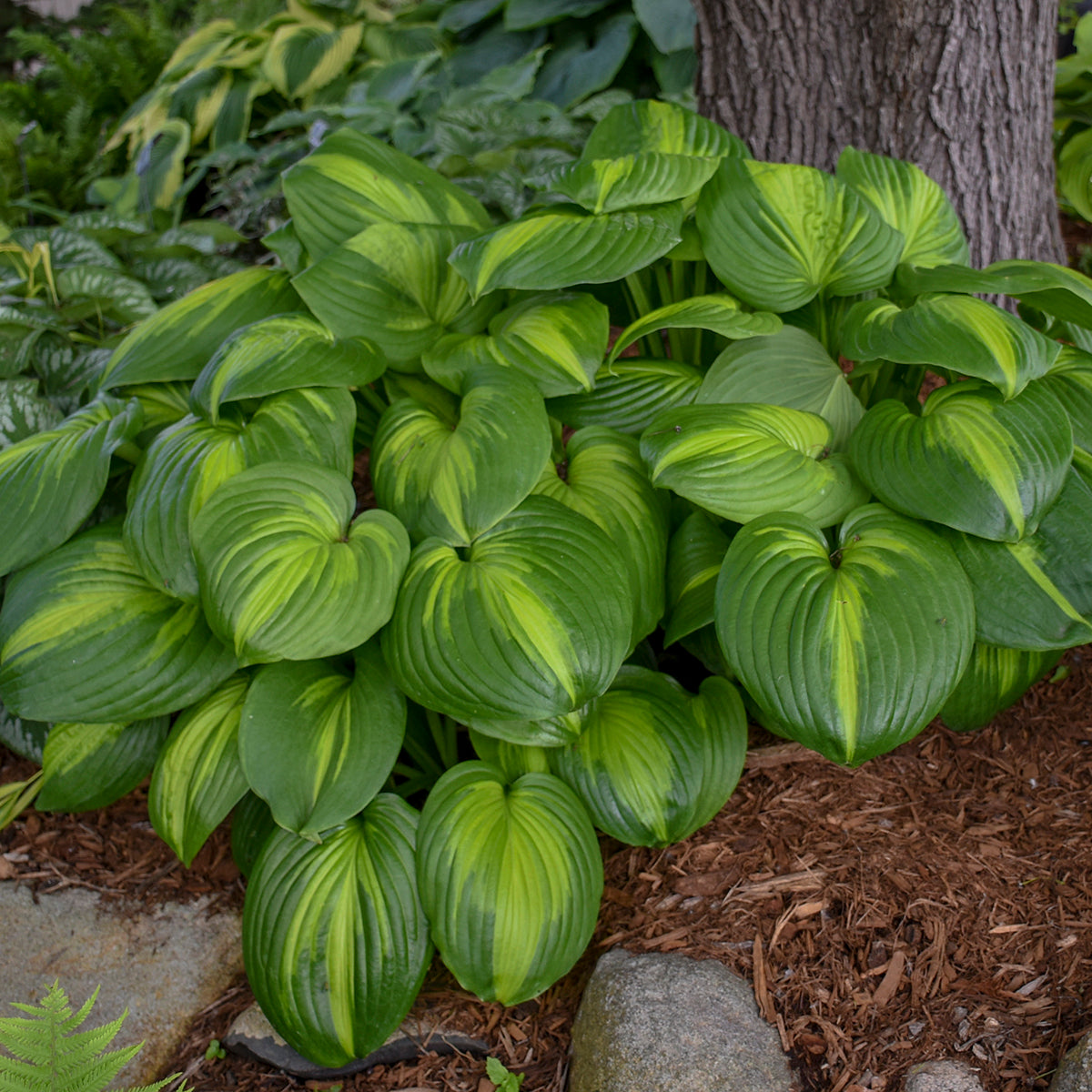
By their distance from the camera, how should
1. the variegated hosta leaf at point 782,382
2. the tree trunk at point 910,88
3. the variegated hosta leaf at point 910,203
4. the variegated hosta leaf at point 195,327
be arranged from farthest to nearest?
1. the tree trunk at point 910,88
2. the variegated hosta leaf at point 910,203
3. the variegated hosta leaf at point 195,327
4. the variegated hosta leaf at point 782,382

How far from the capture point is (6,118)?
5605 mm

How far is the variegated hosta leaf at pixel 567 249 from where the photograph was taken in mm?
1824

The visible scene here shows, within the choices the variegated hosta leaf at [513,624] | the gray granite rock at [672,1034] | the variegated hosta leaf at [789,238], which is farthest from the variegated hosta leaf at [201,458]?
the gray granite rock at [672,1034]

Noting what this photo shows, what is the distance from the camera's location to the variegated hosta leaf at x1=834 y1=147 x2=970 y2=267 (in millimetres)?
2195

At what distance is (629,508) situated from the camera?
6.06ft

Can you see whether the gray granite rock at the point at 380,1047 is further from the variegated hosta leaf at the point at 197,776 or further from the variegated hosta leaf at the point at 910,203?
the variegated hosta leaf at the point at 910,203

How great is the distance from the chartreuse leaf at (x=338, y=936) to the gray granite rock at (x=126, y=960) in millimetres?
245

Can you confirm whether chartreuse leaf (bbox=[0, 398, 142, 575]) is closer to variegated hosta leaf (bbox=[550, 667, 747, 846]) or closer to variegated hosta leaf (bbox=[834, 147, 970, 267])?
variegated hosta leaf (bbox=[550, 667, 747, 846])

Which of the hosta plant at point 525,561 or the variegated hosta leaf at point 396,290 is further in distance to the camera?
the variegated hosta leaf at point 396,290

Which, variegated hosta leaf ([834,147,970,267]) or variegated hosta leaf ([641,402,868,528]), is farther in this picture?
variegated hosta leaf ([834,147,970,267])

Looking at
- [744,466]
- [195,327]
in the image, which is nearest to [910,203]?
[744,466]

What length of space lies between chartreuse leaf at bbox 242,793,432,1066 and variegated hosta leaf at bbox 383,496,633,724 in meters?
0.31

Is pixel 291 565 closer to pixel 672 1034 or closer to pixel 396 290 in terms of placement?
pixel 396 290

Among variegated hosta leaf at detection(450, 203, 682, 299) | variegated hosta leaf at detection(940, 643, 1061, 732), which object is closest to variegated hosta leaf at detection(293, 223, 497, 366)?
variegated hosta leaf at detection(450, 203, 682, 299)
